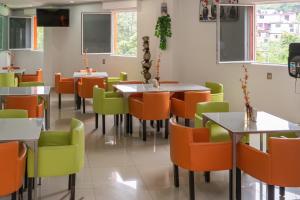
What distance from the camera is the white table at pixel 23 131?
356cm

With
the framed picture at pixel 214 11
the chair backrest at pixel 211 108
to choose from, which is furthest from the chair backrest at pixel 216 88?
the chair backrest at pixel 211 108

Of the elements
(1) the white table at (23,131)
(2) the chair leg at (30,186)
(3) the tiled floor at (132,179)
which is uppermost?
(1) the white table at (23,131)

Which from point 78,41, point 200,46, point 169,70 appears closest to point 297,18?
point 200,46

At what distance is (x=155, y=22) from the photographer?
10.8m

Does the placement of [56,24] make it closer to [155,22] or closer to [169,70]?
[155,22]

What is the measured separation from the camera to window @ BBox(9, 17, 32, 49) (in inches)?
589

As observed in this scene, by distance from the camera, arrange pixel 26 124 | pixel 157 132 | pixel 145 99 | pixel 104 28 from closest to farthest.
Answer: pixel 26 124, pixel 145 99, pixel 157 132, pixel 104 28

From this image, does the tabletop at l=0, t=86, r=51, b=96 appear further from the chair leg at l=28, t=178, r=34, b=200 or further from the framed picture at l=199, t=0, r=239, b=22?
the framed picture at l=199, t=0, r=239, b=22

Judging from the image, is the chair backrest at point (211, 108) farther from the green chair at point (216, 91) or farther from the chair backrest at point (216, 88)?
the chair backrest at point (216, 88)

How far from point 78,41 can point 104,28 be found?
1.17m

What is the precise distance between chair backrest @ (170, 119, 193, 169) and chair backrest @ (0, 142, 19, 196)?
1.48 metres

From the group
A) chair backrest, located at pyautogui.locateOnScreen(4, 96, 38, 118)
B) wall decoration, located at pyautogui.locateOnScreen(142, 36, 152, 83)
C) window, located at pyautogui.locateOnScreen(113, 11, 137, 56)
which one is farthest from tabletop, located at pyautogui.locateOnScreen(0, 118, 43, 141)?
window, located at pyautogui.locateOnScreen(113, 11, 137, 56)

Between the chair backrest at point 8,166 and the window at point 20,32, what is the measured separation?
12384 mm

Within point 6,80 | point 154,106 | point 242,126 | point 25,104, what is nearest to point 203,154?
point 242,126
